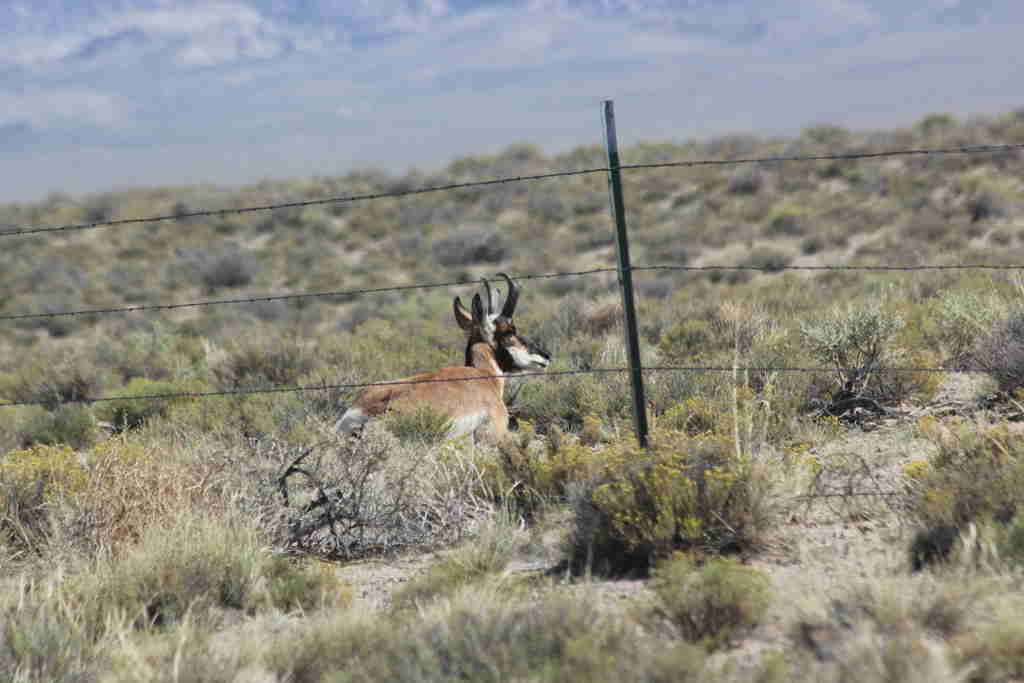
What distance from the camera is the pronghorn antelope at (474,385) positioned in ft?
30.1

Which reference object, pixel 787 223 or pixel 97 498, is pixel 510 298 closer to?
pixel 97 498

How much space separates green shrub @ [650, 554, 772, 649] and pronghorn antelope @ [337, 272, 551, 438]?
3732 mm

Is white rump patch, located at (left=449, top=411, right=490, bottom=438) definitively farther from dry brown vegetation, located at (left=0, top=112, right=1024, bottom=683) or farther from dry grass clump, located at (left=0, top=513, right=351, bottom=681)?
dry grass clump, located at (left=0, top=513, right=351, bottom=681)

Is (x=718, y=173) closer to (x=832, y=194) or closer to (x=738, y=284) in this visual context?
(x=832, y=194)

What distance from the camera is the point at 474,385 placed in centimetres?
959

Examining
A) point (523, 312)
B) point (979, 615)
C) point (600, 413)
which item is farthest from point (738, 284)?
point (979, 615)

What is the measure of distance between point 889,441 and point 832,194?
84.8 ft

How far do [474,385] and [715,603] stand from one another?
4.94 meters

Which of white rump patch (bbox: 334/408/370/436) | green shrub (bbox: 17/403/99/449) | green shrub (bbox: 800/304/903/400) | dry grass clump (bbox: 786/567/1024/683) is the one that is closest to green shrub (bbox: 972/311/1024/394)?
green shrub (bbox: 800/304/903/400)

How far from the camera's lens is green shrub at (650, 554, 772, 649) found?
4.81 meters

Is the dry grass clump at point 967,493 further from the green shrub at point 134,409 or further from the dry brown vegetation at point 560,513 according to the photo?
the green shrub at point 134,409

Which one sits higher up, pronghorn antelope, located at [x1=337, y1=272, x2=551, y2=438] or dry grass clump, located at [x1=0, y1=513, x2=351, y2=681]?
pronghorn antelope, located at [x1=337, y1=272, x2=551, y2=438]

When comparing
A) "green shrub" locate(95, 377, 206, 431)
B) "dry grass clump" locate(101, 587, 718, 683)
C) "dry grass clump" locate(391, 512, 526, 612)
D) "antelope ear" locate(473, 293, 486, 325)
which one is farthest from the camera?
"green shrub" locate(95, 377, 206, 431)

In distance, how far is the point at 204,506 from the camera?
23.1 feet
